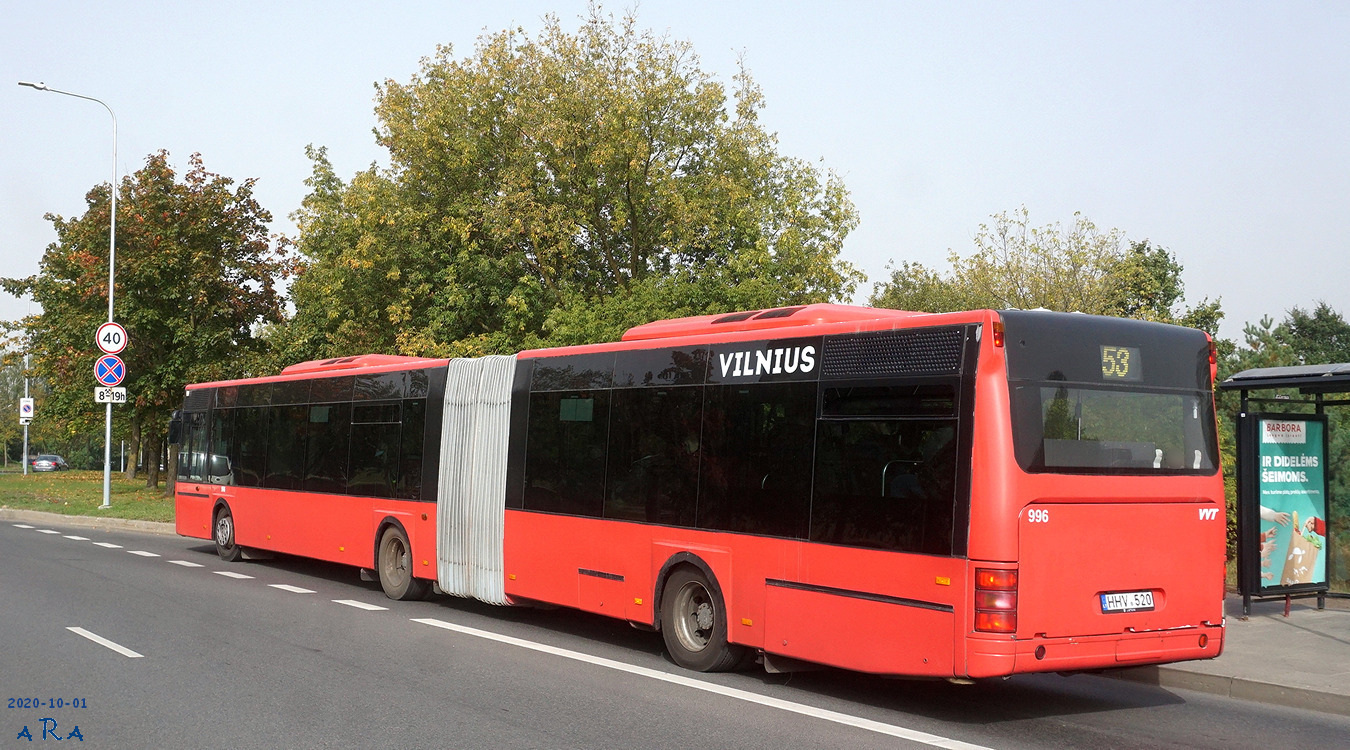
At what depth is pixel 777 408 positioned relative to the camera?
945 centimetres

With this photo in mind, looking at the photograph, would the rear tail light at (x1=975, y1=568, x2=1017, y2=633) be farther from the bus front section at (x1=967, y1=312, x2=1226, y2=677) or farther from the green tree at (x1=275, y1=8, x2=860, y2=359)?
the green tree at (x1=275, y1=8, x2=860, y2=359)

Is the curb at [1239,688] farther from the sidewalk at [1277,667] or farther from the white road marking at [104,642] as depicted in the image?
the white road marking at [104,642]

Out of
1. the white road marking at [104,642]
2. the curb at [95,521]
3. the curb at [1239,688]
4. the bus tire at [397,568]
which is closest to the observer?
the curb at [1239,688]

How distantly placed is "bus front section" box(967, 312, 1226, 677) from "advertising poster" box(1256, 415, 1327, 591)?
3.57 metres

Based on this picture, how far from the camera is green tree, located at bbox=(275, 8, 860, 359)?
29.2 metres

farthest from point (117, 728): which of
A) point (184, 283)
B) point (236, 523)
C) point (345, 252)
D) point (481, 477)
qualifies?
point (184, 283)

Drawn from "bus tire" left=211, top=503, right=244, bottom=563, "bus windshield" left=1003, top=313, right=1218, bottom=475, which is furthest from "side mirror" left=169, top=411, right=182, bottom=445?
"bus windshield" left=1003, top=313, right=1218, bottom=475

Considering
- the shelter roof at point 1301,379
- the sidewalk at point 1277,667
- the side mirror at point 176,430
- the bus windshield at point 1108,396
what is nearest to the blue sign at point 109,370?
the side mirror at point 176,430

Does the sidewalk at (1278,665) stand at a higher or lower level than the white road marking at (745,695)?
higher

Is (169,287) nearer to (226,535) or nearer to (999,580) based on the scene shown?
(226,535)

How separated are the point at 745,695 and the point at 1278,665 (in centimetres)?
425

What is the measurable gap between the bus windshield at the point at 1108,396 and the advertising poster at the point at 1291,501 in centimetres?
362

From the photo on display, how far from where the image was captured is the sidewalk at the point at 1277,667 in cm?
872

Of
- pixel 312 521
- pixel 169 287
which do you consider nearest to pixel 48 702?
pixel 312 521
